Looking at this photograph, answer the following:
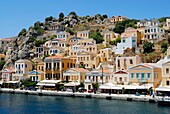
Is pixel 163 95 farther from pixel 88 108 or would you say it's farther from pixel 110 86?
pixel 88 108

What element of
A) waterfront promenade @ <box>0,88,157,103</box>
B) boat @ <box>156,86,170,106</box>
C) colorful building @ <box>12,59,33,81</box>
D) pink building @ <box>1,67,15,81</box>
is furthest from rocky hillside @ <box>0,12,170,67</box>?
boat @ <box>156,86,170,106</box>

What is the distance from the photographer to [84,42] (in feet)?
271

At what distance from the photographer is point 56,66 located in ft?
230

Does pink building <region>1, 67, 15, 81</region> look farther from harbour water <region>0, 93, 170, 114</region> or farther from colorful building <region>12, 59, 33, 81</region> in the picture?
harbour water <region>0, 93, 170, 114</region>

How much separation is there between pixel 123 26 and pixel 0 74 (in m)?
40.8

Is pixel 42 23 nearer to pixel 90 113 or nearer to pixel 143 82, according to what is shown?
pixel 143 82

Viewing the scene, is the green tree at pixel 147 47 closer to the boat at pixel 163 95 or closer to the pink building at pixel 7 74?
the boat at pixel 163 95

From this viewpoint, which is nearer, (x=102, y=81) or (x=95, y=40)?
(x=102, y=81)

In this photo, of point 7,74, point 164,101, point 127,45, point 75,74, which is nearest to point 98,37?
point 127,45

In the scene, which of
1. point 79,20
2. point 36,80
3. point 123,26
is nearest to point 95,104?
point 36,80

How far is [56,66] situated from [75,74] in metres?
7.08

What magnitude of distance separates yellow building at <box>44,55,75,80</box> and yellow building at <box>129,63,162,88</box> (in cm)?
1977

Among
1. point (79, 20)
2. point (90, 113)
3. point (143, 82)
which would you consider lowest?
point (90, 113)

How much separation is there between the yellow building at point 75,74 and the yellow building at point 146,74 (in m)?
12.7
